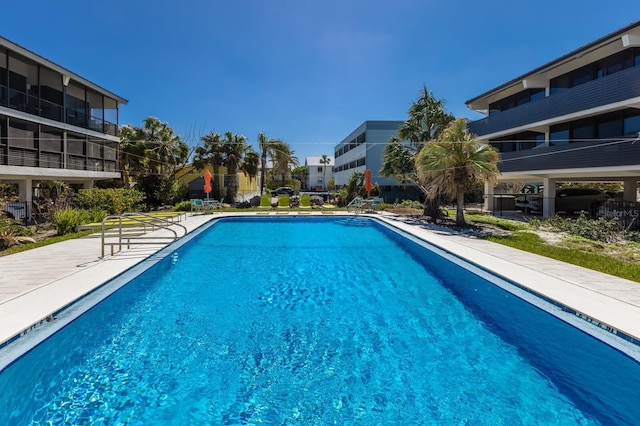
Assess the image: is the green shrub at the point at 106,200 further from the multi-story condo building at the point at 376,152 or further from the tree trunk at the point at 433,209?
the multi-story condo building at the point at 376,152

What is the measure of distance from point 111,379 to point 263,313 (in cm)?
235

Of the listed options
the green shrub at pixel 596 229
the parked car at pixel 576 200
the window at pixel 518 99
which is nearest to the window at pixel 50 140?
the green shrub at pixel 596 229

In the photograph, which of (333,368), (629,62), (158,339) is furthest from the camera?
(629,62)

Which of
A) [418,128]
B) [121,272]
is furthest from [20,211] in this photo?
[418,128]

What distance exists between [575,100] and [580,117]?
0.93 metres

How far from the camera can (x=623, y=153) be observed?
12672 mm

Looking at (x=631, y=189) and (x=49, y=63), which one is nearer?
(x=49, y=63)

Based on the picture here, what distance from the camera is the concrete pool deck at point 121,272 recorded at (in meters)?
4.39

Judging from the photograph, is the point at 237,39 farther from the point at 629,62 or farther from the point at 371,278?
the point at 629,62

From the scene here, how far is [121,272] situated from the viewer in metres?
6.75

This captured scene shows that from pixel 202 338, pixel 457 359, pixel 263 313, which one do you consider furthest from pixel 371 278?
pixel 202 338

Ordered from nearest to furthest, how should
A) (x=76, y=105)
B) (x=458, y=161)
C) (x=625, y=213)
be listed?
(x=625, y=213) → (x=458, y=161) → (x=76, y=105)

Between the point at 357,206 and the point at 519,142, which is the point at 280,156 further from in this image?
the point at 519,142

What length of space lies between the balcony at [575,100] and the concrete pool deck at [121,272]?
28.7 ft
